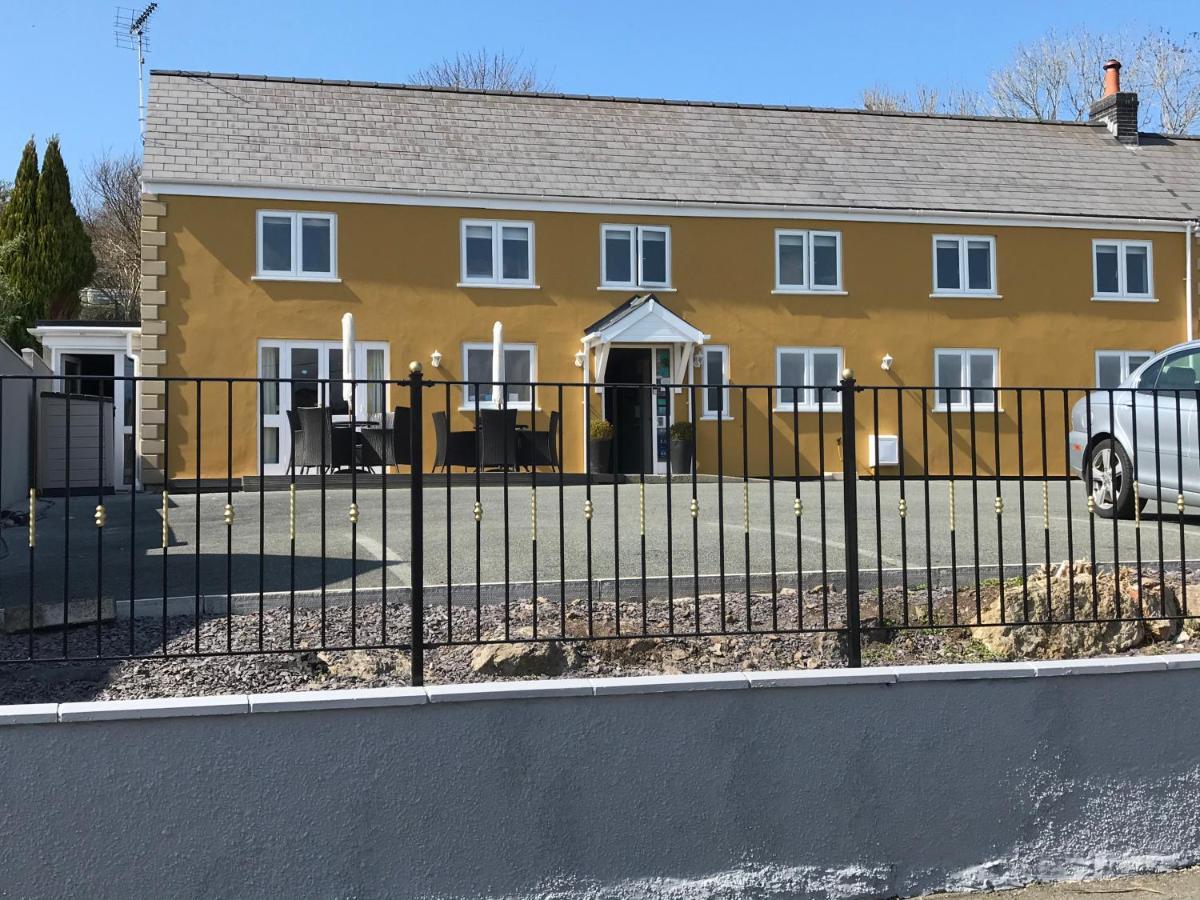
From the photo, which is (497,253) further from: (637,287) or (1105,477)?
(1105,477)

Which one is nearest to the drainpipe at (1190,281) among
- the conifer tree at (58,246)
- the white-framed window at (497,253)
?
the white-framed window at (497,253)

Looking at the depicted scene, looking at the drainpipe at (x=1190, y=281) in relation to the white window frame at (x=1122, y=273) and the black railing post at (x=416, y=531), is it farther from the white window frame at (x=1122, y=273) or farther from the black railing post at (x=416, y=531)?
the black railing post at (x=416, y=531)

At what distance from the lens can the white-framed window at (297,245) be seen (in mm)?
18469

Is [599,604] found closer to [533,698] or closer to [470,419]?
[533,698]

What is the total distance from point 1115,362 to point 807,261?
21.0 ft

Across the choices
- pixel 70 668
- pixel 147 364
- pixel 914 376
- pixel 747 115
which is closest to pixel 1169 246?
pixel 914 376

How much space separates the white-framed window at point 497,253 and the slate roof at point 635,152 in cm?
59

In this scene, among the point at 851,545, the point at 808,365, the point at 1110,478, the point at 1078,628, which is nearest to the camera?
the point at 851,545

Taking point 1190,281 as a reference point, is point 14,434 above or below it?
below

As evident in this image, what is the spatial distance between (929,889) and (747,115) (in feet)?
65.9

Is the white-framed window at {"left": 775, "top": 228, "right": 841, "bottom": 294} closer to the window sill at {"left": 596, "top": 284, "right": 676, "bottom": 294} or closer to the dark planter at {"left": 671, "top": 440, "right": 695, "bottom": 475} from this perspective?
the window sill at {"left": 596, "top": 284, "right": 676, "bottom": 294}

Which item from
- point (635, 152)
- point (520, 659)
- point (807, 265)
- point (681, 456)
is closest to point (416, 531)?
point (520, 659)

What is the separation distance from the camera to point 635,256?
784 inches

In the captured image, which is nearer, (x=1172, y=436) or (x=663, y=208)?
(x=1172, y=436)
